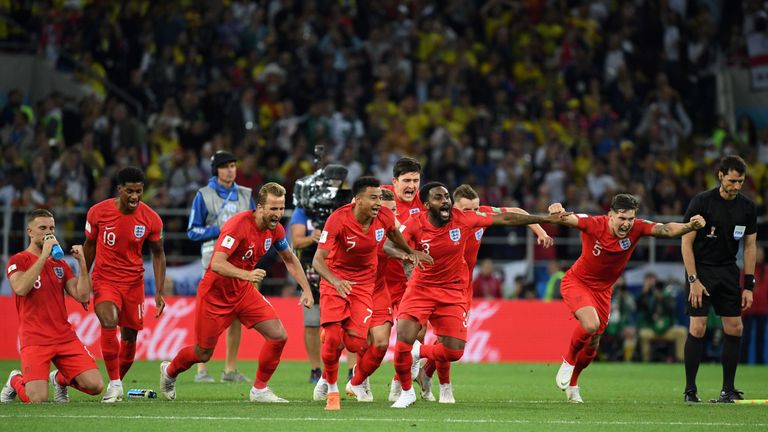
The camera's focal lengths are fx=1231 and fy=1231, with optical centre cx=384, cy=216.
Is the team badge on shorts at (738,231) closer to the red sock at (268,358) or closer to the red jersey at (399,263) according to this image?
the red jersey at (399,263)

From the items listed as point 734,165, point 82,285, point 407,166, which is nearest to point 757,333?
point 734,165

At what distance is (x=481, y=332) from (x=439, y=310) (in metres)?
9.50

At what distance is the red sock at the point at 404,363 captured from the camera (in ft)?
40.4

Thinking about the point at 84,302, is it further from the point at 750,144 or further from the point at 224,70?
the point at 750,144

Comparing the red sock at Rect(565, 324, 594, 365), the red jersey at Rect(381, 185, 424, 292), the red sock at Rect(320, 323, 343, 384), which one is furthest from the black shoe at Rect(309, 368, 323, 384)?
the red sock at Rect(565, 324, 594, 365)

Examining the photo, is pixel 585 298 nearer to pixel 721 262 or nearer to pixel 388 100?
pixel 721 262

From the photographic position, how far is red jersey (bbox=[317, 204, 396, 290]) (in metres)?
12.4

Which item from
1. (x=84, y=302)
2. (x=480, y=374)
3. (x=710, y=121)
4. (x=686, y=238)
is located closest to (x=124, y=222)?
(x=84, y=302)

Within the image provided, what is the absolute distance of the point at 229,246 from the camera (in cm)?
1238

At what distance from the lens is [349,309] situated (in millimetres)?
12484

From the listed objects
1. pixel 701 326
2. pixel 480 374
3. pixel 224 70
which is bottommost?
pixel 480 374

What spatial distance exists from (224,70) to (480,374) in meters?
10.2

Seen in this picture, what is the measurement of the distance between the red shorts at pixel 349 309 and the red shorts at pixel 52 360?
247cm

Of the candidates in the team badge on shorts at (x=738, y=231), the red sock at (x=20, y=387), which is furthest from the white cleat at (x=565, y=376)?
the red sock at (x=20, y=387)
